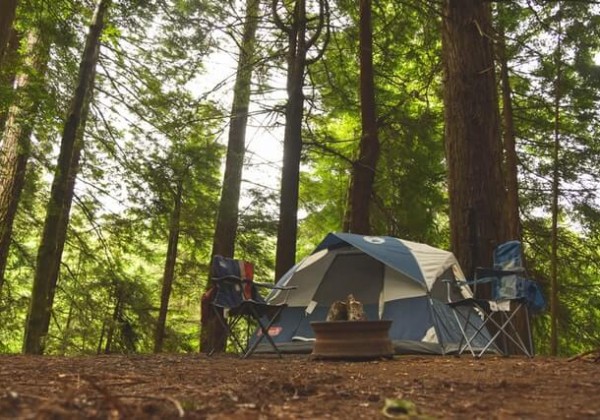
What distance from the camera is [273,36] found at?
9.66 metres

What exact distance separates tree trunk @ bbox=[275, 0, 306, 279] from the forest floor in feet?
16.7

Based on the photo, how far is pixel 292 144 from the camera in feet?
29.2

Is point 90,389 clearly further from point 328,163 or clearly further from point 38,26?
point 328,163

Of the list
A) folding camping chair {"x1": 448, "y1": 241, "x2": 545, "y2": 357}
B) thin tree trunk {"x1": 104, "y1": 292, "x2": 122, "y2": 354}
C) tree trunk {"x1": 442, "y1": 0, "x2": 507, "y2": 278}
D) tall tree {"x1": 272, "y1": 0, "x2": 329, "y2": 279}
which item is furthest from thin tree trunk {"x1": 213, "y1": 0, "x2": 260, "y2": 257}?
folding camping chair {"x1": 448, "y1": 241, "x2": 545, "y2": 357}

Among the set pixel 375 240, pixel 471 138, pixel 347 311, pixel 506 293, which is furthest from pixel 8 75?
pixel 506 293

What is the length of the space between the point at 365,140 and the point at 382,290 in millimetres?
3439

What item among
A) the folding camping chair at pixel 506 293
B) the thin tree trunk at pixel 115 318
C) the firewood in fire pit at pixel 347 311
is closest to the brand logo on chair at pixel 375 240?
the firewood in fire pit at pixel 347 311

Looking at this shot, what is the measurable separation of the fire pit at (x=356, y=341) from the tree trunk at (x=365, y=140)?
3930mm

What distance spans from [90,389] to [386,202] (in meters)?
8.34

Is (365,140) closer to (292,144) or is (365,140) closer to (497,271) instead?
(292,144)

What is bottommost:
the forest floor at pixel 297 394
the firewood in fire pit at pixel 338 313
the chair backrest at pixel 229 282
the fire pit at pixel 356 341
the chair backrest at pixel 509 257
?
the forest floor at pixel 297 394

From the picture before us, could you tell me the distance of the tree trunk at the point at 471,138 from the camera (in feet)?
20.0

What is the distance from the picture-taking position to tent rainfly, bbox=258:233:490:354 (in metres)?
5.68

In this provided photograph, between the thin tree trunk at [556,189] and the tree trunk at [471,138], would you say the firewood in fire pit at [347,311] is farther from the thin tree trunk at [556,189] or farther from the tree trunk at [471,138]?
the thin tree trunk at [556,189]
